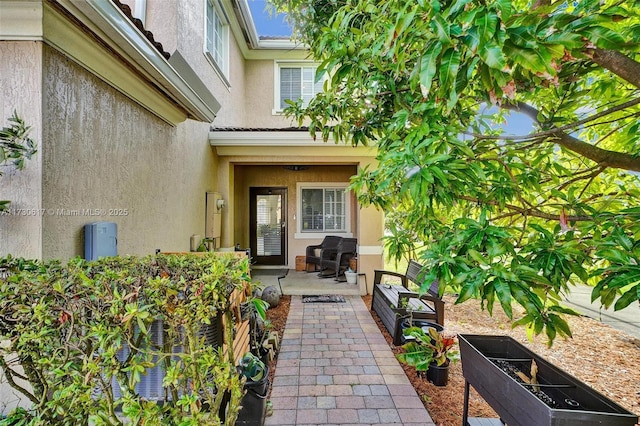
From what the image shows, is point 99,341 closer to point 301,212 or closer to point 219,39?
point 219,39

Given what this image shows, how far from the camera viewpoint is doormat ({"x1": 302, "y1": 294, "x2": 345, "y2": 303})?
6.29 meters

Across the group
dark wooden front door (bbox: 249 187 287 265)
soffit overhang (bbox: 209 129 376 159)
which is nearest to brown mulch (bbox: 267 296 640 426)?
dark wooden front door (bbox: 249 187 287 265)

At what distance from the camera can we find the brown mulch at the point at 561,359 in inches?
119

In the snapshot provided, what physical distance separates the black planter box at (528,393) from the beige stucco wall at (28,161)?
343 cm

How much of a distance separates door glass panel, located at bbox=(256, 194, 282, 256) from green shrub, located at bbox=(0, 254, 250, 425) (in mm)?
7593

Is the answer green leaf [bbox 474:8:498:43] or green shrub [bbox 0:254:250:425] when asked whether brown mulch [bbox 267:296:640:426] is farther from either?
green leaf [bbox 474:8:498:43]

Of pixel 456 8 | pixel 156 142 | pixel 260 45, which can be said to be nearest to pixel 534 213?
pixel 456 8

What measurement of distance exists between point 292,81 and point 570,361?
31.2 feet

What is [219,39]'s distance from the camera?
23.5 feet

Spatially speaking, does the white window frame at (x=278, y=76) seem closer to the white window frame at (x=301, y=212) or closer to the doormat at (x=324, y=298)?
the white window frame at (x=301, y=212)

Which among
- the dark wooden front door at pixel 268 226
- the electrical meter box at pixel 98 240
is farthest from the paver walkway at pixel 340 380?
the dark wooden front door at pixel 268 226

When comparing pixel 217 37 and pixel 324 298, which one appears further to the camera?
pixel 217 37

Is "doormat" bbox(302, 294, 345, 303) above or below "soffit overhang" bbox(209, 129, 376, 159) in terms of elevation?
below

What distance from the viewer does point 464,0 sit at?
1255 millimetres
